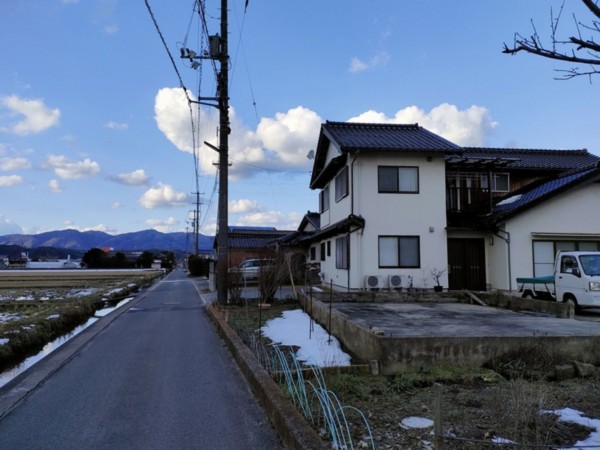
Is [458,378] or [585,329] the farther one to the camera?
[585,329]

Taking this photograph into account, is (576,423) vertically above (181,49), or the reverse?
(181,49)

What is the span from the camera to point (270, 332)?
9.05m

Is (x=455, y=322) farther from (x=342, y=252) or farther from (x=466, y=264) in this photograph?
(x=342, y=252)

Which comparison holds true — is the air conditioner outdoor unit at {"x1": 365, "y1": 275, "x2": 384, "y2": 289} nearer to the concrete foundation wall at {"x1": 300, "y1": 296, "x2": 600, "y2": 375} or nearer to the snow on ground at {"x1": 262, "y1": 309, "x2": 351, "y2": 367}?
the snow on ground at {"x1": 262, "y1": 309, "x2": 351, "y2": 367}

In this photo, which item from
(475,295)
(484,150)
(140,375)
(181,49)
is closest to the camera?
(140,375)

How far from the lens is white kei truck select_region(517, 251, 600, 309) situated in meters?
10.6

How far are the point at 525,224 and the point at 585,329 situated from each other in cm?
840

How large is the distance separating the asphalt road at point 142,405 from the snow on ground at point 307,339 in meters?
1.15

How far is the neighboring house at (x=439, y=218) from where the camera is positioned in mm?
15125

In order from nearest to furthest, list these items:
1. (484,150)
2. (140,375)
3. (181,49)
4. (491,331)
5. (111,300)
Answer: (140,375) → (491,331) → (181,49) → (111,300) → (484,150)

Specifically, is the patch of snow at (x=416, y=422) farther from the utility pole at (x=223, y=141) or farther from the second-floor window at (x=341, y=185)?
the second-floor window at (x=341, y=185)

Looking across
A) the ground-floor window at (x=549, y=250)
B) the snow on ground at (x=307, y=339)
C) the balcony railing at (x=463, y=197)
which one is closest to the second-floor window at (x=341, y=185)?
the balcony railing at (x=463, y=197)

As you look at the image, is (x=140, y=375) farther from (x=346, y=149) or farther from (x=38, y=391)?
(x=346, y=149)

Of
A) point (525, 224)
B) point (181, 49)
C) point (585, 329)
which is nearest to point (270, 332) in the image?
point (585, 329)
